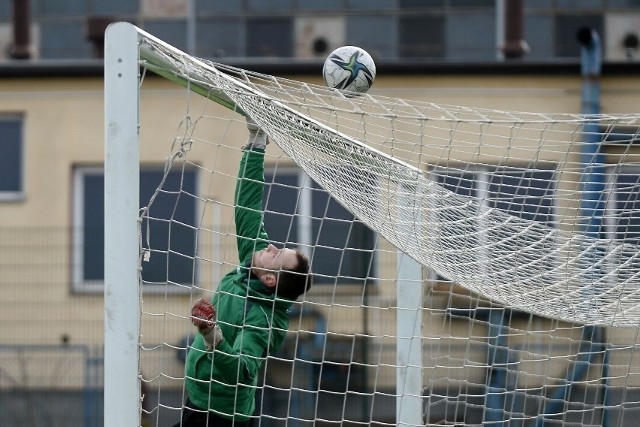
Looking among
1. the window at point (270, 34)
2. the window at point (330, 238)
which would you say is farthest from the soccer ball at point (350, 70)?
the window at point (270, 34)

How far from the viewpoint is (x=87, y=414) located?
1009 cm

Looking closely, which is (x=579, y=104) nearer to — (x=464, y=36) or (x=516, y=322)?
(x=516, y=322)

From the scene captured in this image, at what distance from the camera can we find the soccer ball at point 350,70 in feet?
16.8

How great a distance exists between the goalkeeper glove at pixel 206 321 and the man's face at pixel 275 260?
0.42 m

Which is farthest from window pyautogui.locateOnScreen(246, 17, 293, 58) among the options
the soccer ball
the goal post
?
the goal post

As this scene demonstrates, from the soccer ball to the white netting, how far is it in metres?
0.07

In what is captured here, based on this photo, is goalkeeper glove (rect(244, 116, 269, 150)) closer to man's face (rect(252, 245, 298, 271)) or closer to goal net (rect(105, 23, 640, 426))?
goal net (rect(105, 23, 640, 426))

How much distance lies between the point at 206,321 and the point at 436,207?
4.26 ft

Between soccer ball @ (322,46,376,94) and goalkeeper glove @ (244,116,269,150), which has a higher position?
soccer ball @ (322,46,376,94)

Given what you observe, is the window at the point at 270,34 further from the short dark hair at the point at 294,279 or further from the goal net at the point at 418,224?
the short dark hair at the point at 294,279

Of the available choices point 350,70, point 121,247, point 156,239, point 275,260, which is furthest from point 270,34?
point 121,247

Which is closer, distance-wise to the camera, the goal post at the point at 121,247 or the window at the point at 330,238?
the goal post at the point at 121,247

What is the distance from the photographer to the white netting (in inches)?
189

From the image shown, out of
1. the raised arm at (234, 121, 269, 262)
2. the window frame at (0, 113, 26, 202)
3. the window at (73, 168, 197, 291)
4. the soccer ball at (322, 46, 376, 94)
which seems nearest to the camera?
the raised arm at (234, 121, 269, 262)
